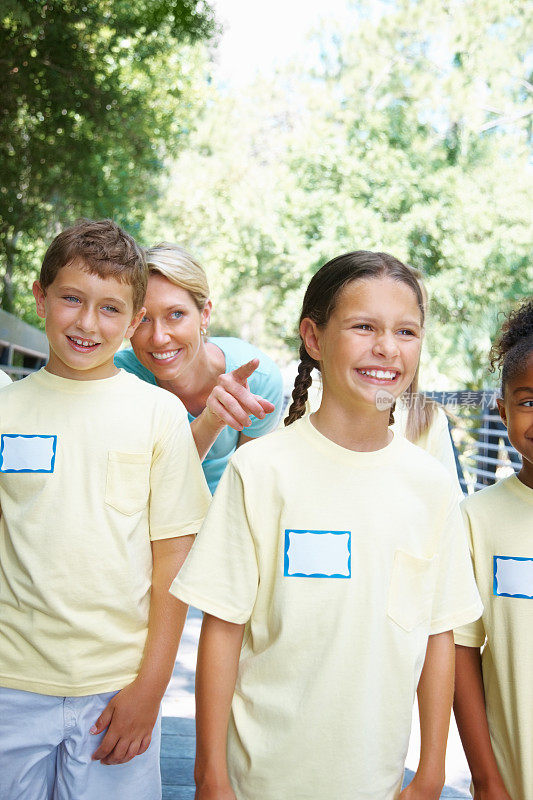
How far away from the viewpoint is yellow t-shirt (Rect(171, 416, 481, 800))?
138 cm

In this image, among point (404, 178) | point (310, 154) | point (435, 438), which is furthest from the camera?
point (310, 154)

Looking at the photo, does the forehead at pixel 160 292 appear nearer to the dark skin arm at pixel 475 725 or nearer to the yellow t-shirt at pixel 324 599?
the yellow t-shirt at pixel 324 599

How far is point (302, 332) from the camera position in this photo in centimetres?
166

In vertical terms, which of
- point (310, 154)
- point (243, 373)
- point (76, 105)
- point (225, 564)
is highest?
point (310, 154)

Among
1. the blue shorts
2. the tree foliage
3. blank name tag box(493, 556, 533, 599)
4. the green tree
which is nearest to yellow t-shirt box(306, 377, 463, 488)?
blank name tag box(493, 556, 533, 599)

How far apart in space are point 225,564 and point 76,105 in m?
8.07

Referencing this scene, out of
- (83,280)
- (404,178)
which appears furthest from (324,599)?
(404,178)

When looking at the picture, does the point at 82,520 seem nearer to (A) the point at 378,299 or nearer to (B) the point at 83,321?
(B) the point at 83,321

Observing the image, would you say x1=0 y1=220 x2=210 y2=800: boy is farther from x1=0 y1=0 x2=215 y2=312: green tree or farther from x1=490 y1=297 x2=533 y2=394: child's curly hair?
x1=0 y1=0 x2=215 y2=312: green tree

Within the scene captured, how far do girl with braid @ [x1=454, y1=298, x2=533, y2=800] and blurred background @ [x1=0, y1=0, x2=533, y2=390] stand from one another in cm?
777

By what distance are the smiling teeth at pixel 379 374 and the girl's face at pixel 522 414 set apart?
0.31m

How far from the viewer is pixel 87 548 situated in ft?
5.30

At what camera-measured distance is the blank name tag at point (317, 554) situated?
1.43m

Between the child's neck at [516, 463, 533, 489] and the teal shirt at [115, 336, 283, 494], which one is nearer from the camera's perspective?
the child's neck at [516, 463, 533, 489]
